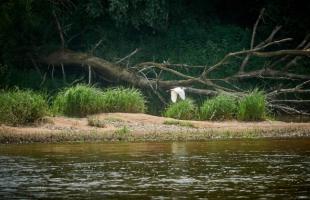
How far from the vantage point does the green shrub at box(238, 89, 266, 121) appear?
76.7 feet

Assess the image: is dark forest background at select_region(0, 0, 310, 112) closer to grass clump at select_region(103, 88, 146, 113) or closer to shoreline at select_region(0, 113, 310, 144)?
grass clump at select_region(103, 88, 146, 113)

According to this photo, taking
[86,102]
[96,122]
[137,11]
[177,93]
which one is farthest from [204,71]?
[96,122]

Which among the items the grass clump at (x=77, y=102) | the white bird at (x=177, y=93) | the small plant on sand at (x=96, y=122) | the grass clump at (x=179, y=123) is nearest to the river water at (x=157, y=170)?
the small plant on sand at (x=96, y=122)

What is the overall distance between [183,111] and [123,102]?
5.96 ft

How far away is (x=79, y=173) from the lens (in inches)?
527

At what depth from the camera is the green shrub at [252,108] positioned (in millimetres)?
23391

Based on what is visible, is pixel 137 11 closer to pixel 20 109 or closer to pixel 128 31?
pixel 128 31

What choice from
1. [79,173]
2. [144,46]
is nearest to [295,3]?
[144,46]

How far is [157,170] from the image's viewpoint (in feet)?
45.0

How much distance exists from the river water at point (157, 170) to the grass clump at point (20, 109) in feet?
8.91

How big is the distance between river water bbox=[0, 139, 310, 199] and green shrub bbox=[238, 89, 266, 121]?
4.57m

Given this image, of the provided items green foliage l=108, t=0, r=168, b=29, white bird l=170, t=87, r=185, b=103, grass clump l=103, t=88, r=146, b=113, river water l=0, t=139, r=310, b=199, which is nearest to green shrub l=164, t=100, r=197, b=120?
grass clump l=103, t=88, r=146, b=113

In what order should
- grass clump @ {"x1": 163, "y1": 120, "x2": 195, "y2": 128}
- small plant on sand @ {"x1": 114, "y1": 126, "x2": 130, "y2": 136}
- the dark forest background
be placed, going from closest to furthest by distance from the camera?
small plant on sand @ {"x1": 114, "y1": 126, "x2": 130, "y2": 136}
grass clump @ {"x1": 163, "y1": 120, "x2": 195, "y2": 128}
the dark forest background

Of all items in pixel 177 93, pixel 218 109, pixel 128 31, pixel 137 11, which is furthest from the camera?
pixel 128 31
